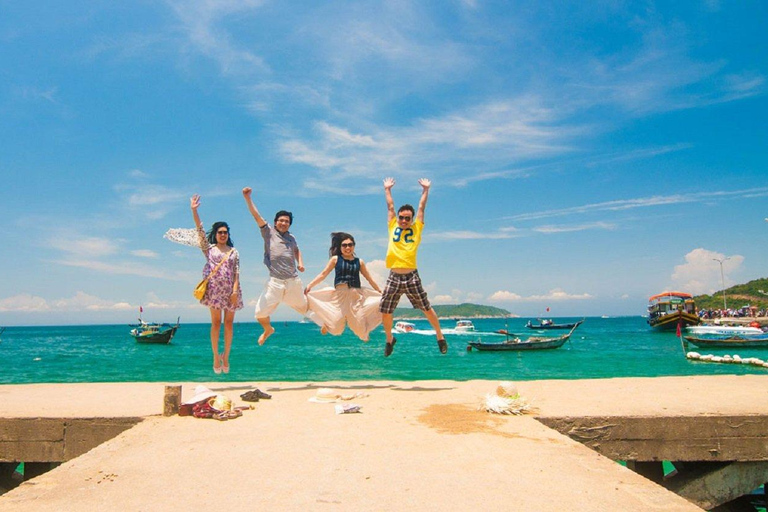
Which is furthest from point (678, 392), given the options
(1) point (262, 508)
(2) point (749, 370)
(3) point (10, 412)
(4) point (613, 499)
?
(2) point (749, 370)

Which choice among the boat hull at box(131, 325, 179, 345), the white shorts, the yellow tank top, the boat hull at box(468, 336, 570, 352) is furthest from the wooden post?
the boat hull at box(131, 325, 179, 345)

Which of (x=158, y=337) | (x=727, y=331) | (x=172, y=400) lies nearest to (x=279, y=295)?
(x=172, y=400)

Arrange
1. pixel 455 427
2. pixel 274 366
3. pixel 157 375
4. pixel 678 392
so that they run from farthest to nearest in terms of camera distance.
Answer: pixel 274 366, pixel 157 375, pixel 678 392, pixel 455 427

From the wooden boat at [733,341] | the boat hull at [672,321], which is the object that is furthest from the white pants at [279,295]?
the boat hull at [672,321]

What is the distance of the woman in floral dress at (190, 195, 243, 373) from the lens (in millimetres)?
8758

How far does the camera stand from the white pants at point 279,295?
8891 mm

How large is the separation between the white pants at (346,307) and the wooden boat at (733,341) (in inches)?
1825

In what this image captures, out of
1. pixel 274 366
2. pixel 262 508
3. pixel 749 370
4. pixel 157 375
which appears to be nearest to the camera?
pixel 262 508

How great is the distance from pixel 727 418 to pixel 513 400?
8.13 feet

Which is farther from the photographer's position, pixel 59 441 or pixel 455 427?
pixel 59 441

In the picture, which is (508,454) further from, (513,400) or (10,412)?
(10,412)

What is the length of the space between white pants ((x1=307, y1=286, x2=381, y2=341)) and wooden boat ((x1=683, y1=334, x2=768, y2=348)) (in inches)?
1825

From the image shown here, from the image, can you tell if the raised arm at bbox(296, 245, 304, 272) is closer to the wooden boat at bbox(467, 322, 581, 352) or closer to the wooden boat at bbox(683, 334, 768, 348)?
the wooden boat at bbox(467, 322, 581, 352)

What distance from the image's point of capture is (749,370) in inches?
1251
